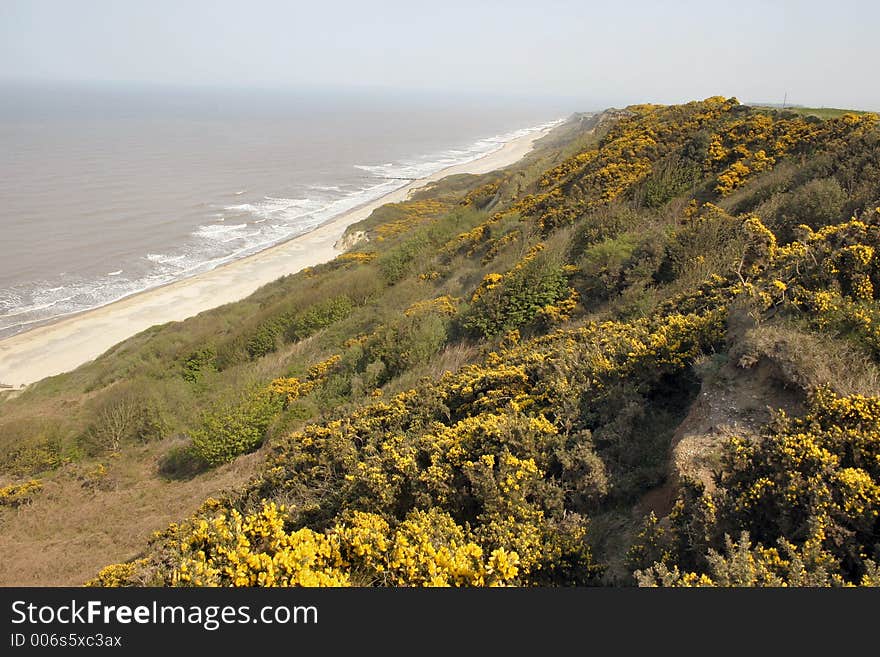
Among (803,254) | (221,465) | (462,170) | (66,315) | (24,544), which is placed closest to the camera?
(803,254)

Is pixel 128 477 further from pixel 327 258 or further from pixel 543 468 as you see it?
pixel 327 258

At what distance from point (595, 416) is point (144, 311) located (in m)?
28.4

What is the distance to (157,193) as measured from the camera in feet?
158

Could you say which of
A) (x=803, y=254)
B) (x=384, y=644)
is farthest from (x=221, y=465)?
(x=803, y=254)

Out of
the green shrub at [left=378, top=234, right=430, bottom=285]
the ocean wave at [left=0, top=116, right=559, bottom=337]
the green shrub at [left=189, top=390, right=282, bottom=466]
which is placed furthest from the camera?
the ocean wave at [left=0, top=116, right=559, bottom=337]

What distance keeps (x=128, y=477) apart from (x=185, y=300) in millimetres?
20628

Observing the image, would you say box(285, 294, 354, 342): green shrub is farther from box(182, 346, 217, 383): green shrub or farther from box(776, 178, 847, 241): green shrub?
box(776, 178, 847, 241): green shrub

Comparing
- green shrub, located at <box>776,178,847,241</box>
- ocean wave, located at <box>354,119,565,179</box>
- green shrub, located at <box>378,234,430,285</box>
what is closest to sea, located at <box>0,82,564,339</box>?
ocean wave, located at <box>354,119,565,179</box>

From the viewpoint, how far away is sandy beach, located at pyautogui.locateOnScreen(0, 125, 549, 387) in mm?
22344

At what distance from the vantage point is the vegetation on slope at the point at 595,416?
366cm

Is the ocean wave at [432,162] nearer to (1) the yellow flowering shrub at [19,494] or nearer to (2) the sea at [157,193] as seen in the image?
(2) the sea at [157,193]

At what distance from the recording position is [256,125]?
110062mm

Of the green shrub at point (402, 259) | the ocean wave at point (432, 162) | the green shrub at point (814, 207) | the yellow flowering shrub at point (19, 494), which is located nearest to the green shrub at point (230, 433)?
the yellow flowering shrub at point (19, 494)

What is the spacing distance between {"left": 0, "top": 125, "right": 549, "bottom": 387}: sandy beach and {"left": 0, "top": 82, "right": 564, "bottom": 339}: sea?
1516 millimetres
